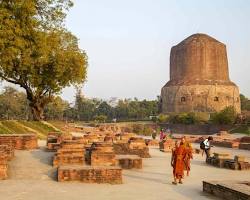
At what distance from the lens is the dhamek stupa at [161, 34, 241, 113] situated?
49.4 m

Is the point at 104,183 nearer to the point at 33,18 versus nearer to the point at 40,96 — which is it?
the point at 33,18

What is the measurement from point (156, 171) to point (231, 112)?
29671 mm

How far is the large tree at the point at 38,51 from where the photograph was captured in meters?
15.8

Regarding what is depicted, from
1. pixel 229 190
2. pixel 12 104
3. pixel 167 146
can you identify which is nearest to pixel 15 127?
pixel 167 146

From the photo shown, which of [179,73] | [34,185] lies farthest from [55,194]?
[179,73]

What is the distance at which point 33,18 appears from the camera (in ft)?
55.7

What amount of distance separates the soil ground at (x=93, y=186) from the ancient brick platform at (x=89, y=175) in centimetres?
15

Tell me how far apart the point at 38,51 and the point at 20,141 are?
707cm

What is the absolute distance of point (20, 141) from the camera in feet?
38.4

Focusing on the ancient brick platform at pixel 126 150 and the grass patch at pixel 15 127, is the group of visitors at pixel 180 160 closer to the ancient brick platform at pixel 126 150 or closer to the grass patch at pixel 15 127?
→ the ancient brick platform at pixel 126 150

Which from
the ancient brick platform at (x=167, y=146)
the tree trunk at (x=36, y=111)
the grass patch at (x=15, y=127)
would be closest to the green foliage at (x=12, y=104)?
the tree trunk at (x=36, y=111)

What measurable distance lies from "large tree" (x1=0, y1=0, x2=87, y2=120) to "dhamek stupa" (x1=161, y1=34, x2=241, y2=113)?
28.9m

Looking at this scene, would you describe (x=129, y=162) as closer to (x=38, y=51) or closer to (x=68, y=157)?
(x=68, y=157)

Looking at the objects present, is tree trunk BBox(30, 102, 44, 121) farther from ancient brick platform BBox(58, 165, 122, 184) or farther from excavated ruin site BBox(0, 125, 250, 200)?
ancient brick platform BBox(58, 165, 122, 184)
